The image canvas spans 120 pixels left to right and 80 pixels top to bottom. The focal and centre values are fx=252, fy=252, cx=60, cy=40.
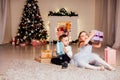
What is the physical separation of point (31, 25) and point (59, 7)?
4.73 ft

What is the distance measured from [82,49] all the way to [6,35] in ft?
17.4

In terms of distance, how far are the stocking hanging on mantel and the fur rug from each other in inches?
175

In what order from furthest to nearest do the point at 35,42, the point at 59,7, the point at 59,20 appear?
the point at 59,7
the point at 59,20
the point at 35,42

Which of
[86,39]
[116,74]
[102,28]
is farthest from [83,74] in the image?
[102,28]

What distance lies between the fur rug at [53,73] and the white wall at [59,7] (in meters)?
5.23

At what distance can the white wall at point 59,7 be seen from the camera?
9.93 meters

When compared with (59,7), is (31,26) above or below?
below

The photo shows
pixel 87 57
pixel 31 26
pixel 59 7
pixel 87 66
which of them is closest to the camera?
pixel 87 66

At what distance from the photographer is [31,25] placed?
9.38 m

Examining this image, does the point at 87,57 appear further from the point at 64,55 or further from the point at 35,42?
the point at 35,42

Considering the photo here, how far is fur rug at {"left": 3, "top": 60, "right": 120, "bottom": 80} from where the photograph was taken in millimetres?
4119

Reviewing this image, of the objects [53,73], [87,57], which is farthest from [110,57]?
[53,73]

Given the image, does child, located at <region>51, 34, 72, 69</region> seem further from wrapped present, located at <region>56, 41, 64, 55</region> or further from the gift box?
the gift box

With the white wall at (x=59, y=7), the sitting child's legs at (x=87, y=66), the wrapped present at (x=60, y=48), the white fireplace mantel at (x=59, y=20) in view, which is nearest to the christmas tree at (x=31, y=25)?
the white fireplace mantel at (x=59, y=20)
